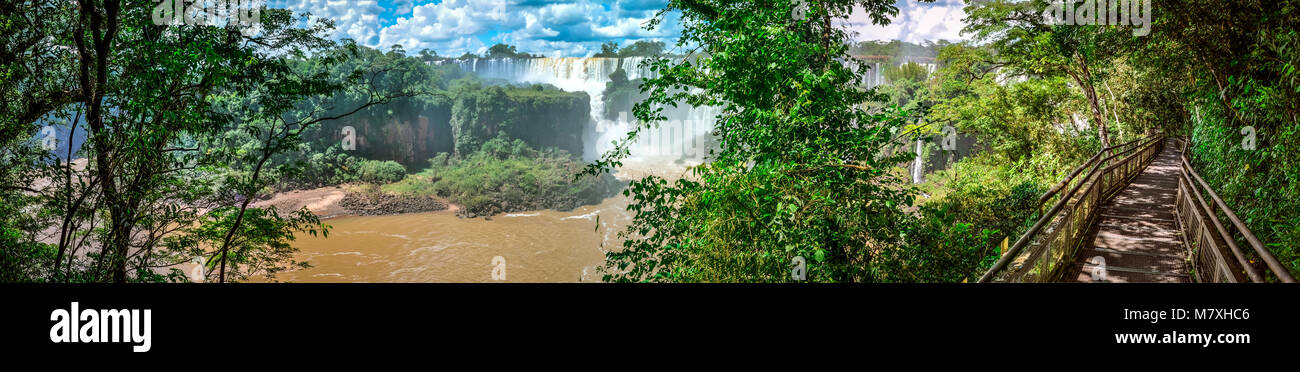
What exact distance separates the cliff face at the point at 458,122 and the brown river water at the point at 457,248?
18.4m

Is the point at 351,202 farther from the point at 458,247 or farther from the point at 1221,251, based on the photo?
the point at 1221,251

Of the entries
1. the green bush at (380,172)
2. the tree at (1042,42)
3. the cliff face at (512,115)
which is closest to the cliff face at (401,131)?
the cliff face at (512,115)

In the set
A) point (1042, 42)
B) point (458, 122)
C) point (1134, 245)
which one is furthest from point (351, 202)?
point (1134, 245)

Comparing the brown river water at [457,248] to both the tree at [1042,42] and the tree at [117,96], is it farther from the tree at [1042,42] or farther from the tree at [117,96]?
the tree at [117,96]

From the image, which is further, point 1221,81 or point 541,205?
point 541,205

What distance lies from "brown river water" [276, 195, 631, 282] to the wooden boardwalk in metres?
17.9

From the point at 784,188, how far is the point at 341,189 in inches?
1704

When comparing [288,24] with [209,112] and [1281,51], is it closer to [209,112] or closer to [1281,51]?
[209,112]

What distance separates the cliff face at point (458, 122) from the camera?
52.7m

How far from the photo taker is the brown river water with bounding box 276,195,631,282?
994 inches

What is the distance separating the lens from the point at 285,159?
4681cm

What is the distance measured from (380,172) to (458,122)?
404 inches

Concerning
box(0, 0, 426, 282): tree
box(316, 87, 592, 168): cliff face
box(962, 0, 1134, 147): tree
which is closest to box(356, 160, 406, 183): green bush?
box(316, 87, 592, 168): cliff face
